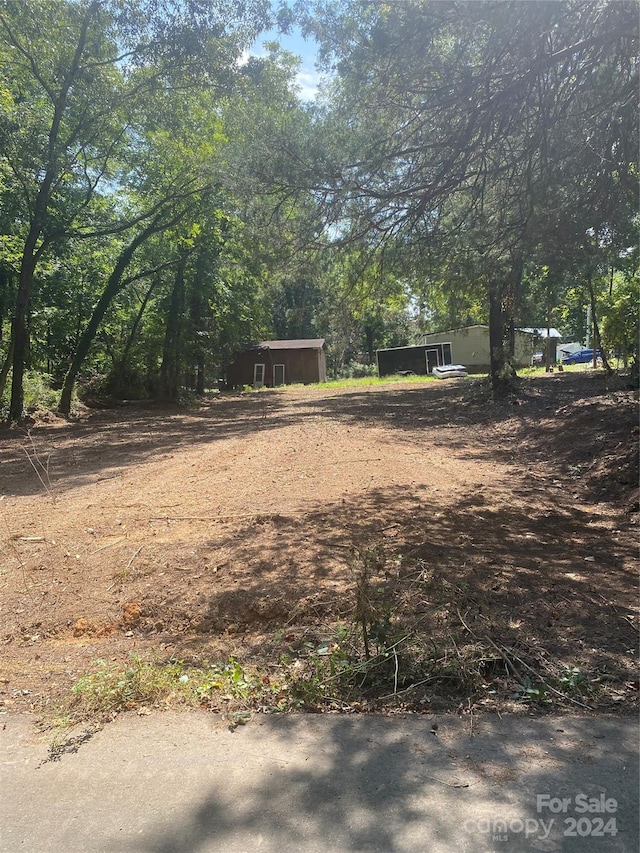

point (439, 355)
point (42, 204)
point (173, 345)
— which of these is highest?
point (42, 204)

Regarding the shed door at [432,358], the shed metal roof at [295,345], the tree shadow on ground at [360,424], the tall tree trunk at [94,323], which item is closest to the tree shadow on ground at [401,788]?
the tree shadow on ground at [360,424]

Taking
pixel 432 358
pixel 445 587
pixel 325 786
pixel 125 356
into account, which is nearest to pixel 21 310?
pixel 125 356

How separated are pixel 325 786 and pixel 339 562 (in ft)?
8.43

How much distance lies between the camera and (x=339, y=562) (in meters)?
4.96

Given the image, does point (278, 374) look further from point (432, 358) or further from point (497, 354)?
point (497, 354)

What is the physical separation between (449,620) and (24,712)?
8.21 ft

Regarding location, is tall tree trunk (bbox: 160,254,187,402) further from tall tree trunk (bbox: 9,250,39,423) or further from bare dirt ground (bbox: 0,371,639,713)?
bare dirt ground (bbox: 0,371,639,713)

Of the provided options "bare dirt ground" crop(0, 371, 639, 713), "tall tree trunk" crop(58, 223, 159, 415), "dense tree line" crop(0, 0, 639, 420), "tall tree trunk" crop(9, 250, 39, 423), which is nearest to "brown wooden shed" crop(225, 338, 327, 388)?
"tall tree trunk" crop(58, 223, 159, 415)

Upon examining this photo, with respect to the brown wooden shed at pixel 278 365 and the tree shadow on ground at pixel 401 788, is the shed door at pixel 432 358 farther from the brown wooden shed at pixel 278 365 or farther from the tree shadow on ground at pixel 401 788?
the tree shadow on ground at pixel 401 788

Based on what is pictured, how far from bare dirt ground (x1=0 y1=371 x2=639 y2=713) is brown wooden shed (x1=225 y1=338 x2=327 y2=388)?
119 feet

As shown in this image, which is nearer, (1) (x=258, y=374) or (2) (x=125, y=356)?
(2) (x=125, y=356)

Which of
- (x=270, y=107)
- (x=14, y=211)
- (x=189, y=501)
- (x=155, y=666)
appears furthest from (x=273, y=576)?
(x=14, y=211)

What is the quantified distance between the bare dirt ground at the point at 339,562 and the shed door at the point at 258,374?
36102mm

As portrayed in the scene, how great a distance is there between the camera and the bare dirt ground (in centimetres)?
344
